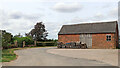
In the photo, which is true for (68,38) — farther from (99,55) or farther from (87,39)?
(99,55)

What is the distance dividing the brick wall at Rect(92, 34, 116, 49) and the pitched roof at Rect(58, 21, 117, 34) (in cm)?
125

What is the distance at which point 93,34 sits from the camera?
33500 mm

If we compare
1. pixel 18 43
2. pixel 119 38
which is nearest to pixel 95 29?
pixel 119 38

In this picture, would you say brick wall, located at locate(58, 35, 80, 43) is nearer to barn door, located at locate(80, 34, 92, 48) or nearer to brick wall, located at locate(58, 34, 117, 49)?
brick wall, located at locate(58, 34, 117, 49)

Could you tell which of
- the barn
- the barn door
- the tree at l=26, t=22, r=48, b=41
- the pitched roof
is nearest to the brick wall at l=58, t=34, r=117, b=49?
the barn

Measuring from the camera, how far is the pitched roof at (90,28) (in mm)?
Result: 32656

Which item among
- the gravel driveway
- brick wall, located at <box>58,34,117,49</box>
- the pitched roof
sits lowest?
the gravel driveway

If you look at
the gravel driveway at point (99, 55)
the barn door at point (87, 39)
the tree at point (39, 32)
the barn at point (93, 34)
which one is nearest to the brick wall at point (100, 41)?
the barn at point (93, 34)

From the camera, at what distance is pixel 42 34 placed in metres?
68.0

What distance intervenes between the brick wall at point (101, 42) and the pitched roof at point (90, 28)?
1.25 m

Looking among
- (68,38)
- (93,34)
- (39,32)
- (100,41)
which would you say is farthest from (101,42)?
(39,32)

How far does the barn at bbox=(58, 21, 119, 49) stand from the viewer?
1243 inches

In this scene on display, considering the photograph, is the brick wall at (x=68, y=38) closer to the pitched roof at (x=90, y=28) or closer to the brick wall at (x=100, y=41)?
the brick wall at (x=100, y=41)

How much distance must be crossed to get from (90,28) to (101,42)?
4.90 meters
